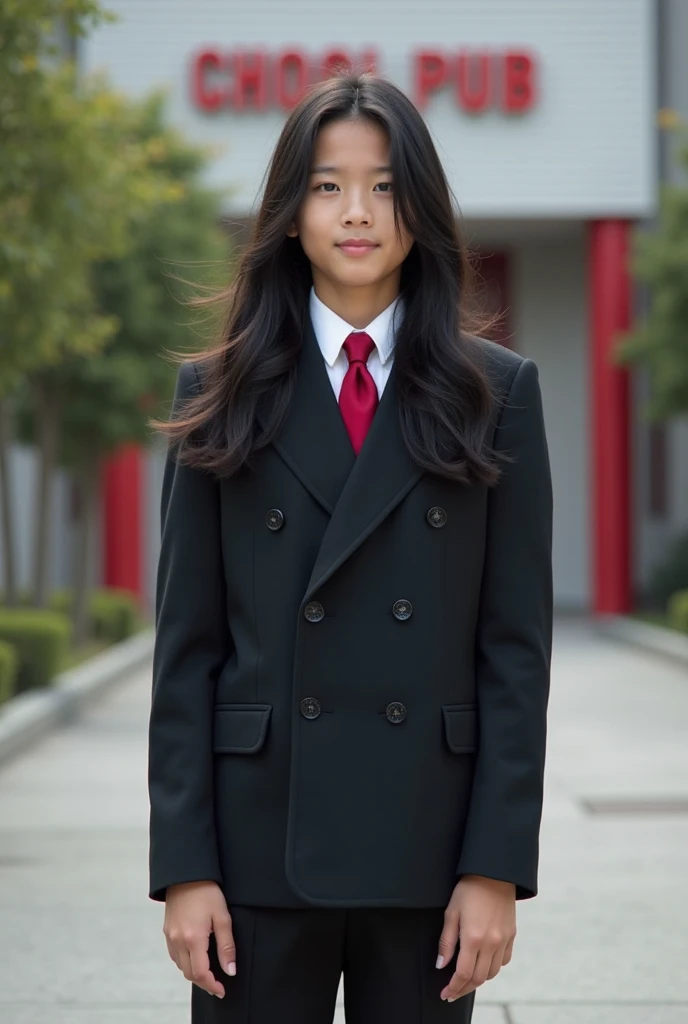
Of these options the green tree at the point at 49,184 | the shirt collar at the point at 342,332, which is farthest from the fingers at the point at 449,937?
the green tree at the point at 49,184

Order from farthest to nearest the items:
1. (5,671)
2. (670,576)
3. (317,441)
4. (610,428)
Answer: (610,428)
(670,576)
(5,671)
(317,441)

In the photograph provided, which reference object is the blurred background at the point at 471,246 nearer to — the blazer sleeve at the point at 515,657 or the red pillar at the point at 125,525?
the red pillar at the point at 125,525

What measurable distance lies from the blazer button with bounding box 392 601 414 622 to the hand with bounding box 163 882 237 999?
0.47 metres

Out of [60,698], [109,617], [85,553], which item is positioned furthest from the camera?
[109,617]

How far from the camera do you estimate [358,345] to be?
257 cm

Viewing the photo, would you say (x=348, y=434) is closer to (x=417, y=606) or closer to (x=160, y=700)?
(x=417, y=606)

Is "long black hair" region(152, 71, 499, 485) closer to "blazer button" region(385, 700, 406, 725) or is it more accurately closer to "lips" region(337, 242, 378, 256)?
"lips" region(337, 242, 378, 256)

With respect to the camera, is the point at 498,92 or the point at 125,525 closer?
the point at 498,92

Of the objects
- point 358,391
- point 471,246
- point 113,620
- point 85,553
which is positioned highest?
point 471,246

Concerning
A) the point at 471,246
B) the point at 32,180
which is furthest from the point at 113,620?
the point at 32,180

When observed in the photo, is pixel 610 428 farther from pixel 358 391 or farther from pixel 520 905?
pixel 358 391

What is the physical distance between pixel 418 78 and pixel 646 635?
8171 mm

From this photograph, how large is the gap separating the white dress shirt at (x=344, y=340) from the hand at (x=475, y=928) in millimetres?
752

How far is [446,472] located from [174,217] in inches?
608
